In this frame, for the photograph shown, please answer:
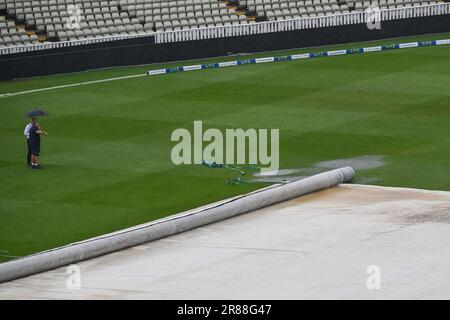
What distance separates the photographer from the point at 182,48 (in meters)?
51.5

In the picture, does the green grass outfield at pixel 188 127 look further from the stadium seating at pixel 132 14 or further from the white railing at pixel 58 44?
the stadium seating at pixel 132 14

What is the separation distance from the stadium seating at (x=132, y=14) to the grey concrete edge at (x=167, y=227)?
2257 cm

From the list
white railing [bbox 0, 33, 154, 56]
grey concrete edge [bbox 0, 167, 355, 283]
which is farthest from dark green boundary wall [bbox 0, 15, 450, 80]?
grey concrete edge [bbox 0, 167, 355, 283]

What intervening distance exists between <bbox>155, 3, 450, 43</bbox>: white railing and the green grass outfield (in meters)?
3.12

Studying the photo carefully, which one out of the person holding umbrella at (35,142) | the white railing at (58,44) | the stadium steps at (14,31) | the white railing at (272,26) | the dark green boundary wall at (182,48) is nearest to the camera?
the person holding umbrella at (35,142)

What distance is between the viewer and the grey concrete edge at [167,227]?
2477 cm

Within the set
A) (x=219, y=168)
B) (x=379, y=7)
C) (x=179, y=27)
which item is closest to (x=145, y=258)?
(x=219, y=168)

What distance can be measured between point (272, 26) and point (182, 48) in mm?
4436

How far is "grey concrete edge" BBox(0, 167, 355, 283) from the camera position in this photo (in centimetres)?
2477

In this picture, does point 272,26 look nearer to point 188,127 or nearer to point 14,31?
point 14,31

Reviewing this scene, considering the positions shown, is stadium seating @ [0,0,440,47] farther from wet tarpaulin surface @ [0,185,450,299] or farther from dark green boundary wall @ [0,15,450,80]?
wet tarpaulin surface @ [0,185,450,299]

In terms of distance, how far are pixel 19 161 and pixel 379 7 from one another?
2597 centimetres

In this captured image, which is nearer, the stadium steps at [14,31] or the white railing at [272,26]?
Result: the stadium steps at [14,31]

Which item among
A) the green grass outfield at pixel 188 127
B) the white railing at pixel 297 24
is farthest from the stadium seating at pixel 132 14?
the green grass outfield at pixel 188 127
